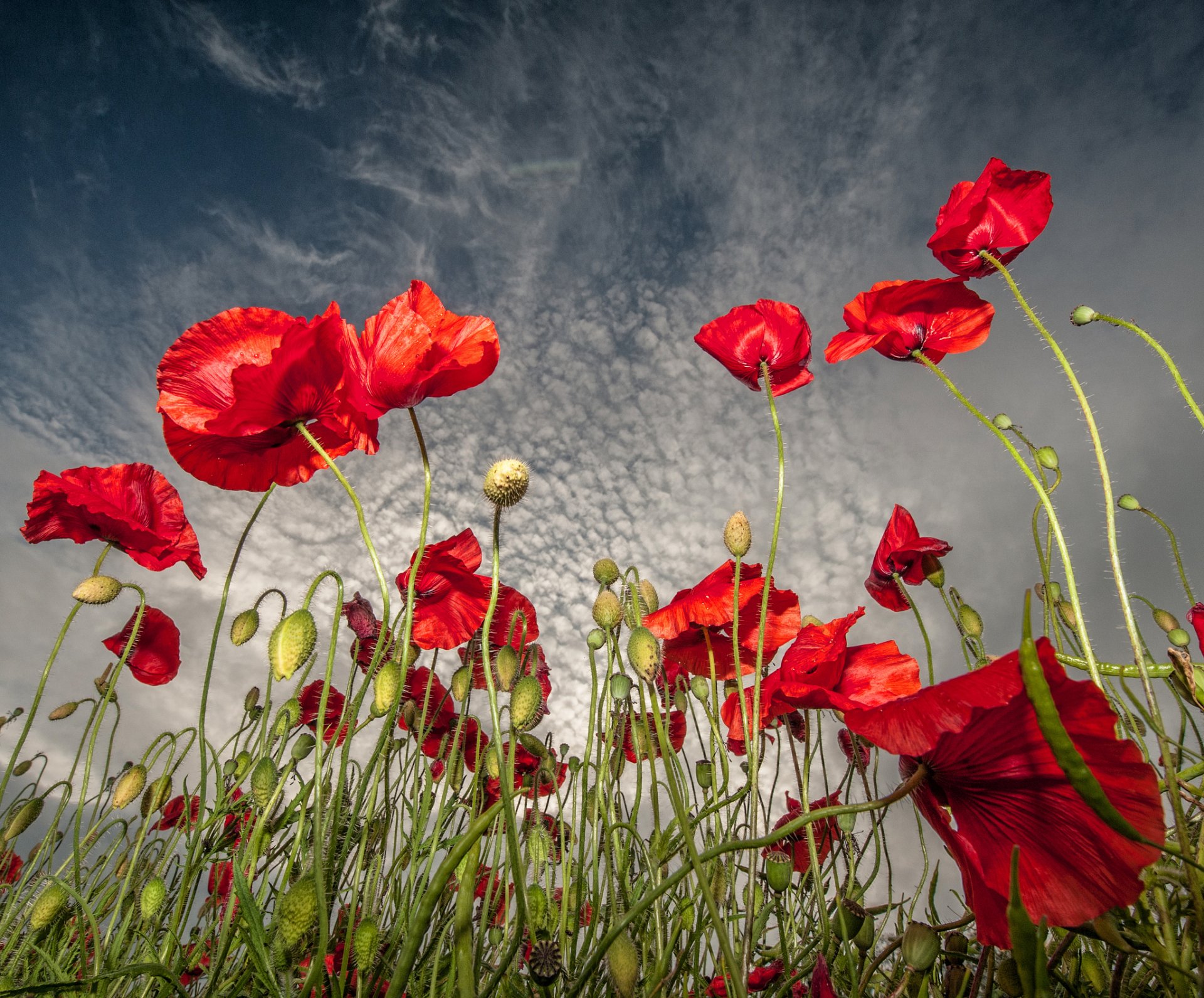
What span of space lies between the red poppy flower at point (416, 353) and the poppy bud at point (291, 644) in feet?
1.52

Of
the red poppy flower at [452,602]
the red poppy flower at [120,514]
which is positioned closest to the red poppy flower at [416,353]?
the red poppy flower at [452,602]

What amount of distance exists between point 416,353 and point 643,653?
2.75 feet

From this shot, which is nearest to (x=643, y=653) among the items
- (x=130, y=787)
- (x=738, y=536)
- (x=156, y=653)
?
(x=738, y=536)

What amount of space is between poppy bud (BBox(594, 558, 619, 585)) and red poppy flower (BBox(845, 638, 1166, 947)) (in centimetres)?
97

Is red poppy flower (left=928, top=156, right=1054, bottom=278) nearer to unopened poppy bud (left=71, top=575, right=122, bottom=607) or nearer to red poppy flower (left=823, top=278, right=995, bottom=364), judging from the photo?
red poppy flower (left=823, top=278, right=995, bottom=364)

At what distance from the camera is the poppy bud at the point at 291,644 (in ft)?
4.02

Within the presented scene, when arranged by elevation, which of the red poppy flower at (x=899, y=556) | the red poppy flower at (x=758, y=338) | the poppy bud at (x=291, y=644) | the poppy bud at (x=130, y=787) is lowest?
the poppy bud at (x=130, y=787)

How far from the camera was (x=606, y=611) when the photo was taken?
59.8 inches

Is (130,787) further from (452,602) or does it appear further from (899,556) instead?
(899,556)

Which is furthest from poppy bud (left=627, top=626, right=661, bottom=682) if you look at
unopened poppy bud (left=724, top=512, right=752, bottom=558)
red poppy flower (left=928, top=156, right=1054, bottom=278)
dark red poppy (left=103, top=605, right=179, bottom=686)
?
dark red poppy (left=103, top=605, right=179, bottom=686)

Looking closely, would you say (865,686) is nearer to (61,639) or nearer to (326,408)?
(326,408)

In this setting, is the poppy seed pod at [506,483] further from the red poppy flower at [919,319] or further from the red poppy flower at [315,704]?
the red poppy flower at [315,704]

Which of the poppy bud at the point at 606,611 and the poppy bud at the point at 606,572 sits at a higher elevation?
the poppy bud at the point at 606,572

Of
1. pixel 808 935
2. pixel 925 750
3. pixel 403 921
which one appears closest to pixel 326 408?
pixel 403 921
